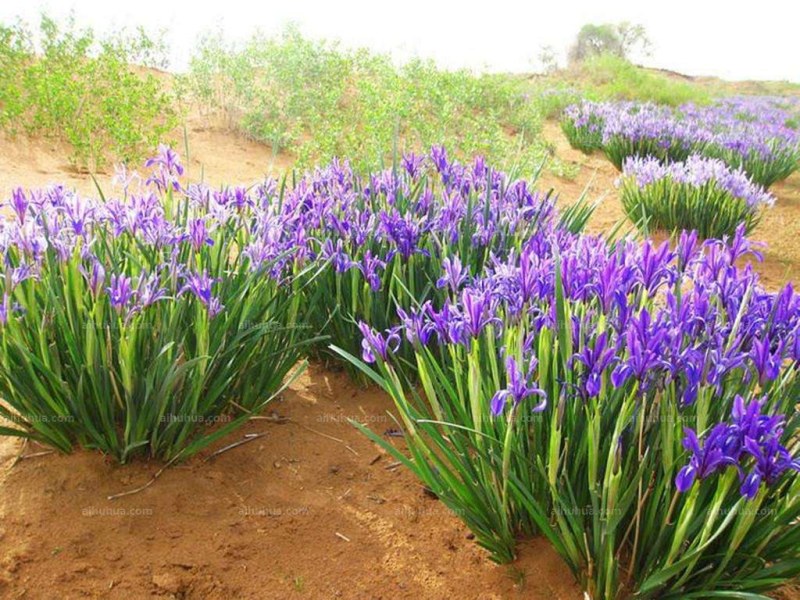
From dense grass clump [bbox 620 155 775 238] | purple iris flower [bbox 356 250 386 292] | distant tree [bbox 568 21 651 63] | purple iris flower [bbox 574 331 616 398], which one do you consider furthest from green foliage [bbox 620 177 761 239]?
distant tree [bbox 568 21 651 63]

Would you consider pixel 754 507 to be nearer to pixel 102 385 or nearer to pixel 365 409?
pixel 365 409

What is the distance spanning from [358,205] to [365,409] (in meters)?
1.01

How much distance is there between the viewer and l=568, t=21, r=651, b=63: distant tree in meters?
40.2

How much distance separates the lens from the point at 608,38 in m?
40.5

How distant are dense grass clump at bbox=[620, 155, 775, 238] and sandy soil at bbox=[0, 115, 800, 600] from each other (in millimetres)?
4502

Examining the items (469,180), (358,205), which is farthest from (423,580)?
(469,180)

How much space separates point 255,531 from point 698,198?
545 centimetres

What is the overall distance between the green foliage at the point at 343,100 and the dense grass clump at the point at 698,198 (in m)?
1.88

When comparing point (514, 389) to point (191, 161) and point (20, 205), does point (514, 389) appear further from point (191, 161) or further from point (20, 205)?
Result: point (191, 161)

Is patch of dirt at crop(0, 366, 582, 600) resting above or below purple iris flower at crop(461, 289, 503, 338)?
below

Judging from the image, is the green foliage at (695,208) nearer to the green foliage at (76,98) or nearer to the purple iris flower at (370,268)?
the purple iris flower at (370,268)

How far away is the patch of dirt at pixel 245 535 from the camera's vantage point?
1865 millimetres

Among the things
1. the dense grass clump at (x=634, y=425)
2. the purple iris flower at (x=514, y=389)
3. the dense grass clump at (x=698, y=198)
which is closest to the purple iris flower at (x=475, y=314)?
the dense grass clump at (x=634, y=425)

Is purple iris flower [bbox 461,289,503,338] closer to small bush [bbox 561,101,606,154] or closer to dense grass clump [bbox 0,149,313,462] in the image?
dense grass clump [bbox 0,149,313,462]
